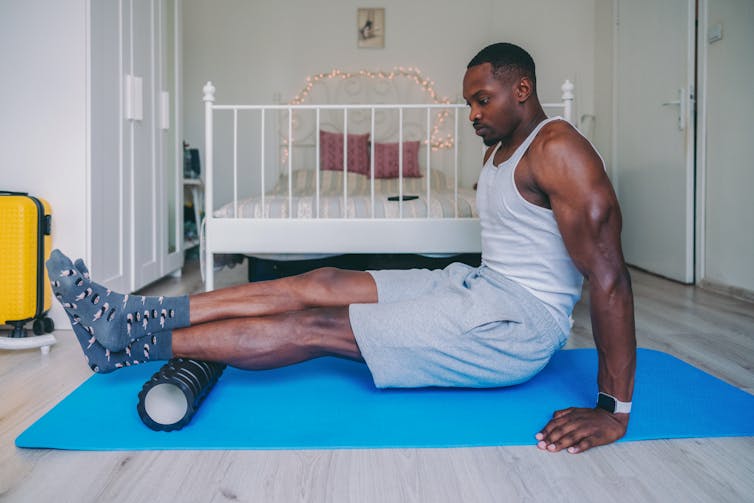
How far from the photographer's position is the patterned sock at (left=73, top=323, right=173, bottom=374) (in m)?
1.29

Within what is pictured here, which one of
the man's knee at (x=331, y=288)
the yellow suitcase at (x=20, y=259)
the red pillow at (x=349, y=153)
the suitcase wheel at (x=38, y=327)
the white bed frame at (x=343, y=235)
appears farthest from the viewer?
the red pillow at (x=349, y=153)

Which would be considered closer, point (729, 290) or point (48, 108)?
point (48, 108)

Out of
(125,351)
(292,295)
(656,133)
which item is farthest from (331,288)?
(656,133)

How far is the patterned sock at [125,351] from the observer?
129cm

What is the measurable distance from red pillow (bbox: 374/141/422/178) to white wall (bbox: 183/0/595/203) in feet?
1.89

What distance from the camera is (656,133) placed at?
3.74 metres

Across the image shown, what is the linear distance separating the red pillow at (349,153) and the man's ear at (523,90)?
A: 10.00 ft

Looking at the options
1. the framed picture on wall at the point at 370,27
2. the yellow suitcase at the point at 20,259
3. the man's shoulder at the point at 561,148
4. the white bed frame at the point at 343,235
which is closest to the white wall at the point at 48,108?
the yellow suitcase at the point at 20,259

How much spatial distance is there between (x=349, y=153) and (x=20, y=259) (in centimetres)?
278

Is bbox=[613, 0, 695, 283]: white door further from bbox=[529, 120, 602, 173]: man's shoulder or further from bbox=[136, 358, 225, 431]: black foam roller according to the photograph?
bbox=[136, 358, 225, 431]: black foam roller

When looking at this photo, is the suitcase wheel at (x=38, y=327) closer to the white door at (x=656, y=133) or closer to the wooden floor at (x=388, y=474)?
the wooden floor at (x=388, y=474)

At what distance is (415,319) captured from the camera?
1302mm

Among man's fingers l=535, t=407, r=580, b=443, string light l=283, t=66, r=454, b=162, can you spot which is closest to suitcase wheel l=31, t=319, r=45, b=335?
man's fingers l=535, t=407, r=580, b=443

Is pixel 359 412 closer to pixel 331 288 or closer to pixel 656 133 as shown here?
pixel 331 288
